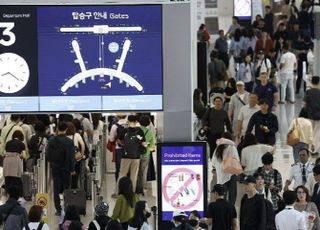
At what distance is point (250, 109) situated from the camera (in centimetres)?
1962

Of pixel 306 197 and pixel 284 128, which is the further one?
pixel 284 128

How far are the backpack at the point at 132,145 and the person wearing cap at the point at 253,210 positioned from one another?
13.1ft

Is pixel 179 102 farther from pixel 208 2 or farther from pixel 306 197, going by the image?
pixel 208 2

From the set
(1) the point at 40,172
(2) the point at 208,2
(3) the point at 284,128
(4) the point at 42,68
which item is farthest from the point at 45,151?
(2) the point at 208,2

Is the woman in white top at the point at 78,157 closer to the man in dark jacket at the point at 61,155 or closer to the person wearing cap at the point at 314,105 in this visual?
the man in dark jacket at the point at 61,155

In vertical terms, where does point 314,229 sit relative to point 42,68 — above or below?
below

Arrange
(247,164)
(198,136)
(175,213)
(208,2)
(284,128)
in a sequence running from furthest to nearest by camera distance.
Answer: (208,2) < (284,128) < (198,136) < (247,164) < (175,213)

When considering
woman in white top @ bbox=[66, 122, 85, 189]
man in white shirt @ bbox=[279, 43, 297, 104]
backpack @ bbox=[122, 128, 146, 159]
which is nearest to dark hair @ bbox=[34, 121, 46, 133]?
woman in white top @ bbox=[66, 122, 85, 189]

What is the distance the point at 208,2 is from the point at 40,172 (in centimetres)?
2182

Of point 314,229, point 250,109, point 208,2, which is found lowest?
point 314,229

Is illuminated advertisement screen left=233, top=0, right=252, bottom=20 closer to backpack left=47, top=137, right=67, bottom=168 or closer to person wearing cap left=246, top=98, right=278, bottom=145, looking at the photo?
person wearing cap left=246, top=98, right=278, bottom=145

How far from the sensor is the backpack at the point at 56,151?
57.7 feet

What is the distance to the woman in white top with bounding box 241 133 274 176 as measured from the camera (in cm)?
1712

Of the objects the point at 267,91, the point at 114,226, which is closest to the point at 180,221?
the point at 114,226
